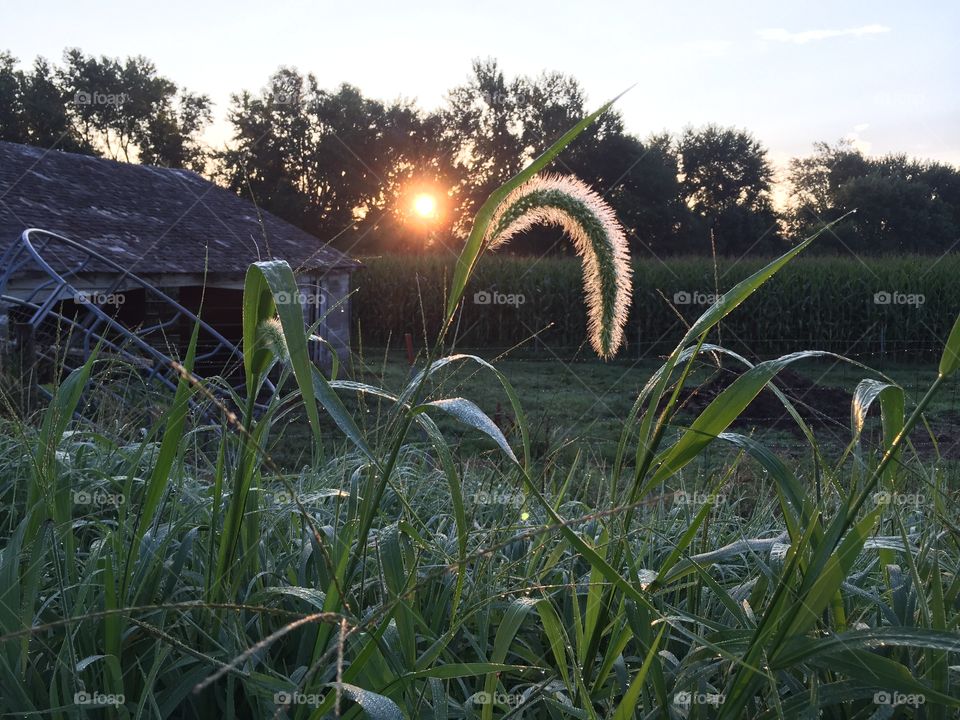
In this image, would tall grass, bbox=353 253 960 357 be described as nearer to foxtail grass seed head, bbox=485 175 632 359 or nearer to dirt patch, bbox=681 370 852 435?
dirt patch, bbox=681 370 852 435

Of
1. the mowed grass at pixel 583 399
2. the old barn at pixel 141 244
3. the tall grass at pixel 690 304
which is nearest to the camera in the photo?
the mowed grass at pixel 583 399

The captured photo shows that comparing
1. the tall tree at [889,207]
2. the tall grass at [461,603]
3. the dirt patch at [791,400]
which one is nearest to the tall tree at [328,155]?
the tall tree at [889,207]

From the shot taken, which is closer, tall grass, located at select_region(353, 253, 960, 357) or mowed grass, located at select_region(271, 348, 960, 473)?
mowed grass, located at select_region(271, 348, 960, 473)

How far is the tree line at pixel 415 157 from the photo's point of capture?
1577 inches

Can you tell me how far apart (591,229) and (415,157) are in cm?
4148

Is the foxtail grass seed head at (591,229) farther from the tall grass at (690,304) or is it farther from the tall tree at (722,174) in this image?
the tall tree at (722,174)

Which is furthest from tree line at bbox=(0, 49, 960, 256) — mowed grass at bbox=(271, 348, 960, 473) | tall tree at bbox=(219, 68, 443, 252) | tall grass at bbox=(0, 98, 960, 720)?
tall grass at bbox=(0, 98, 960, 720)

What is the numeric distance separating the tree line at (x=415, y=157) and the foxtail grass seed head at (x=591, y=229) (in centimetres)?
3725

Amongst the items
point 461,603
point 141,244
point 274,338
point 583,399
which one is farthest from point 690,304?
point 274,338

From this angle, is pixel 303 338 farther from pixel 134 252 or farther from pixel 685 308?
pixel 685 308

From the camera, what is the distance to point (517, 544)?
2709 millimetres

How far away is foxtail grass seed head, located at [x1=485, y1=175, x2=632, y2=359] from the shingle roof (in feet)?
32.2

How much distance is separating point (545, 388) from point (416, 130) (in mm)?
30138

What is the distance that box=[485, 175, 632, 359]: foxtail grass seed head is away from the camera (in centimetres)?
146
